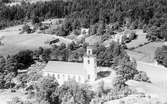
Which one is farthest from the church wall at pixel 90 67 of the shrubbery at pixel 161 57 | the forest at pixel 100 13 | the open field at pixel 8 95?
the forest at pixel 100 13

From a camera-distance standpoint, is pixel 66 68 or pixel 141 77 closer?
pixel 141 77

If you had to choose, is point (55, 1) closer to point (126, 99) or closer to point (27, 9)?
point (27, 9)

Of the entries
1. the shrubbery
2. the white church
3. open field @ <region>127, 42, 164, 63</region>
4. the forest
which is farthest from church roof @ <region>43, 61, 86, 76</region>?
the forest

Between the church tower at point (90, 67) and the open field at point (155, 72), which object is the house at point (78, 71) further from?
the open field at point (155, 72)

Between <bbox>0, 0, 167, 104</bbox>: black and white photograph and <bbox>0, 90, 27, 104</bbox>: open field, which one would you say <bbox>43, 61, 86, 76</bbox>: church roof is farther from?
<bbox>0, 90, 27, 104</bbox>: open field

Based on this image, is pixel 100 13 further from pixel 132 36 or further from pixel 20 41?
pixel 20 41

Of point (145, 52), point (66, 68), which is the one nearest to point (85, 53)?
point (66, 68)

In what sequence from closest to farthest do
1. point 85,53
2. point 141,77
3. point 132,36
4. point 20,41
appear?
point 141,77, point 85,53, point 132,36, point 20,41
